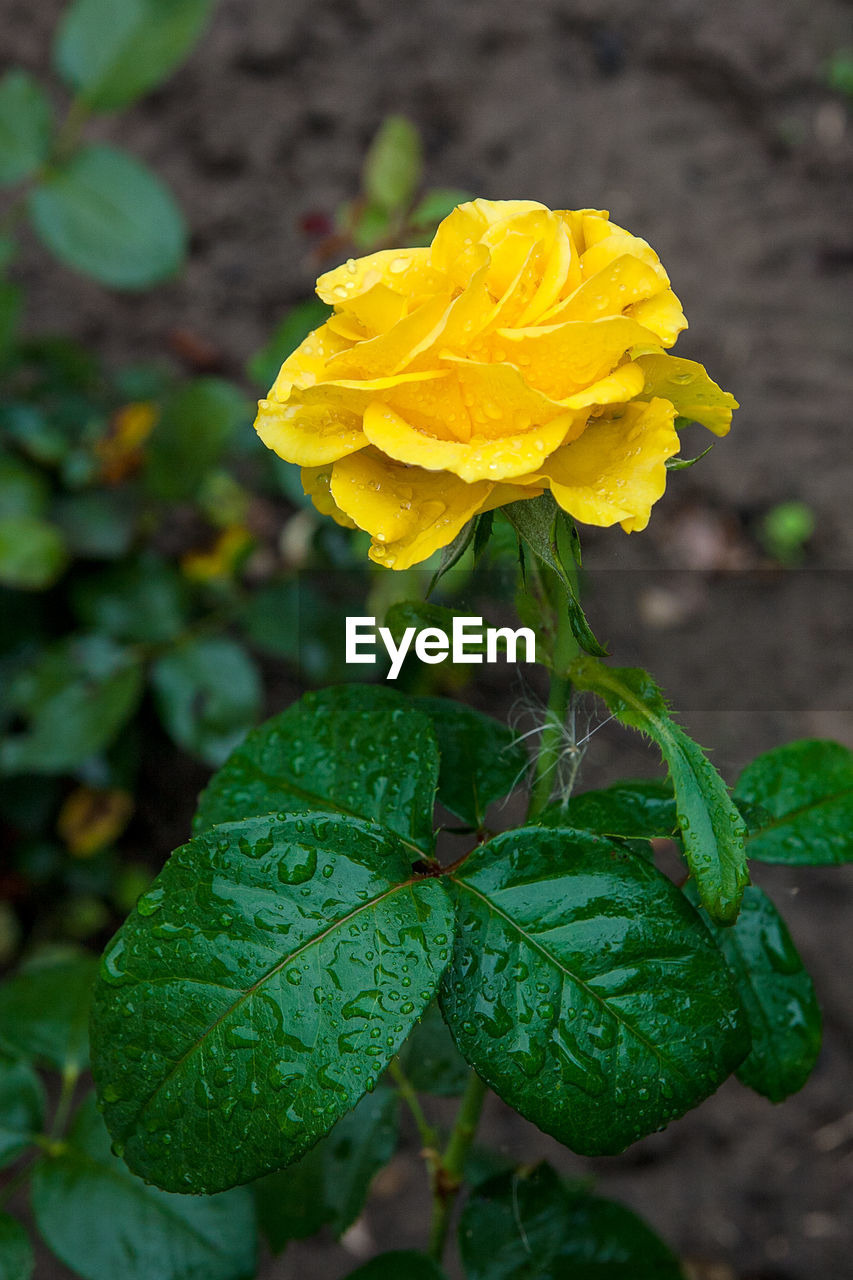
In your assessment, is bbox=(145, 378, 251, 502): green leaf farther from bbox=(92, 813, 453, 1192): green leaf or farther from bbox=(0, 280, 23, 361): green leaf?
bbox=(92, 813, 453, 1192): green leaf

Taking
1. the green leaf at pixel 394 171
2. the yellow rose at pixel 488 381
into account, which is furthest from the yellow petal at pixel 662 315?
the green leaf at pixel 394 171

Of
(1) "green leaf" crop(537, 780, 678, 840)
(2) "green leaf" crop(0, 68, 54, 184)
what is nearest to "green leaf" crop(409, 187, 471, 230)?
(2) "green leaf" crop(0, 68, 54, 184)

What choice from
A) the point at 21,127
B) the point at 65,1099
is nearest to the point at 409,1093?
the point at 65,1099

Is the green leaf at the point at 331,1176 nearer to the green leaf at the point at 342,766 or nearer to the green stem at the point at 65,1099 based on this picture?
the green stem at the point at 65,1099

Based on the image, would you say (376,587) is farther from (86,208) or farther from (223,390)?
(86,208)

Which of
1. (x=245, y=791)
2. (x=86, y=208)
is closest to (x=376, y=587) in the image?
(x=86, y=208)

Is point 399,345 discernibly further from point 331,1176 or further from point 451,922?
point 331,1176
